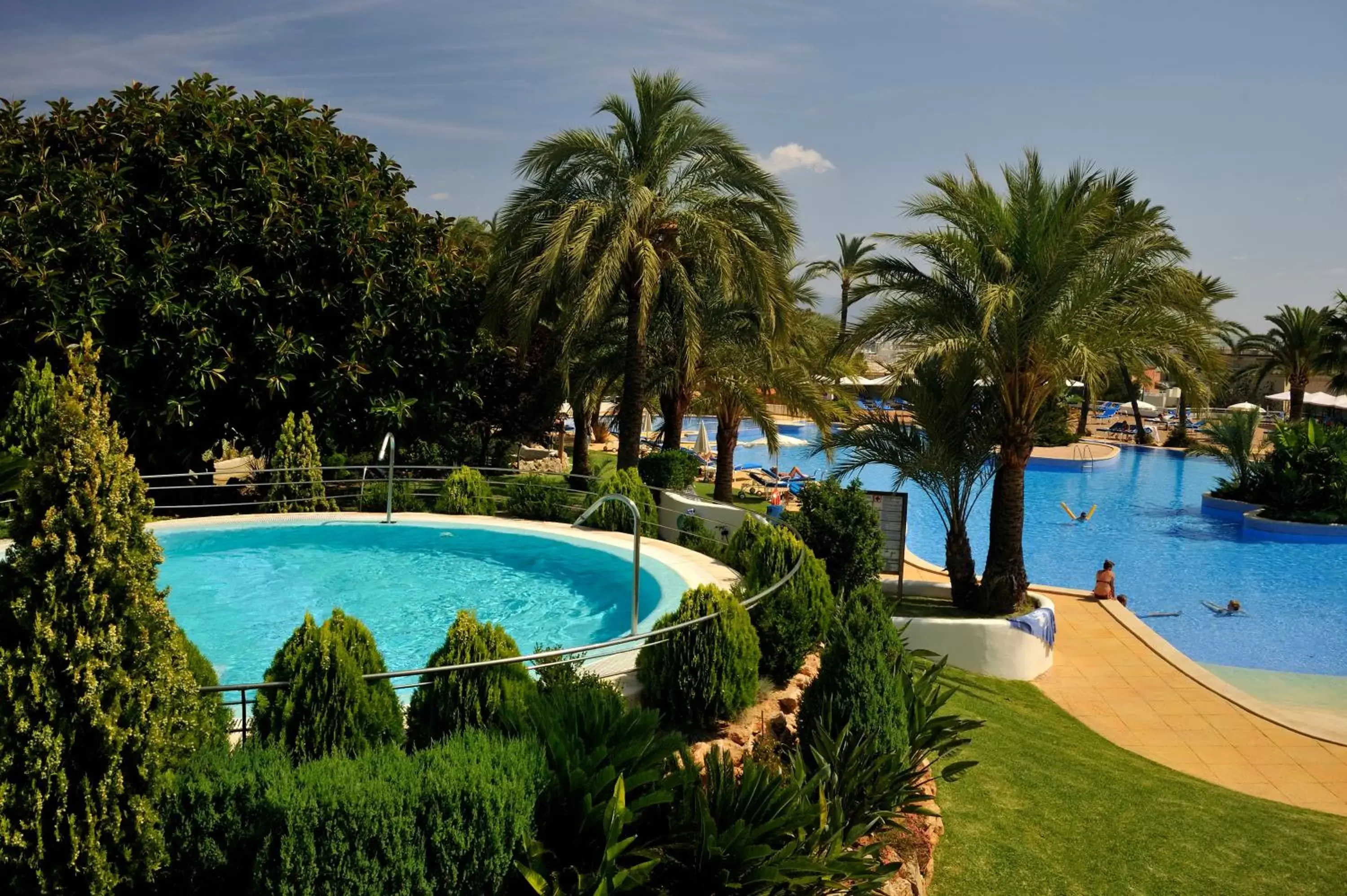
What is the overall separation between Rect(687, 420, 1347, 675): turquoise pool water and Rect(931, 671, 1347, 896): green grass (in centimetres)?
771

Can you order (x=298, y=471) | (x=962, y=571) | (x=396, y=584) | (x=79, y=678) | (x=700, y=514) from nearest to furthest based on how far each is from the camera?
(x=79, y=678), (x=396, y=584), (x=962, y=571), (x=700, y=514), (x=298, y=471)

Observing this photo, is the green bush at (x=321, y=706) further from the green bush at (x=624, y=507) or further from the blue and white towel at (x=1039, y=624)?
the blue and white towel at (x=1039, y=624)

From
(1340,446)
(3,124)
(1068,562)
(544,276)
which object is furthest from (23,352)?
(1340,446)

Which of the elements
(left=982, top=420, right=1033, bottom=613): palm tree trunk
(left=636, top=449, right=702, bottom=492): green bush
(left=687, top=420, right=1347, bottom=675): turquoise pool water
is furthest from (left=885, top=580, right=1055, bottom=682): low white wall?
(left=636, top=449, right=702, bottom=492): green bush

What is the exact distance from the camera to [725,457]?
Answer: 915 inches

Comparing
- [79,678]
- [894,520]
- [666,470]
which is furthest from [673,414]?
[79,678]

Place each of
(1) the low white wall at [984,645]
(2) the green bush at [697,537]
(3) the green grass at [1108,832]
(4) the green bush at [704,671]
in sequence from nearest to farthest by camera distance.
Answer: (3) the green grass at [1108,832] → (4) the green bush at [704,671] → (1) the low white wall at [984,645] → (2) the green bush at [697,537]

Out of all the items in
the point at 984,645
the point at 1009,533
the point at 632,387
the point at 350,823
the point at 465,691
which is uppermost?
the point at 632,387

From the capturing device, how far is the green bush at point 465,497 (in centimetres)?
1662

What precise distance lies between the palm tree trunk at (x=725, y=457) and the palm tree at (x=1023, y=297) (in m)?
8.45

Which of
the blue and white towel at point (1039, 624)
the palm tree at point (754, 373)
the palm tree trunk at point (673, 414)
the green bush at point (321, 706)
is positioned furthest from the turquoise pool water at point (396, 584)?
the palm tree trunk at point (673, 414)

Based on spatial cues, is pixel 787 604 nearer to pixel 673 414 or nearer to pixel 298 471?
pixel 298 471

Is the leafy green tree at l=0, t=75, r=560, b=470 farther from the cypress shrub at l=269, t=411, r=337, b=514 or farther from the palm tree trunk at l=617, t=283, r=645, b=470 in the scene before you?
the palm tree trunk at l=617, t=283, r=645, b=470

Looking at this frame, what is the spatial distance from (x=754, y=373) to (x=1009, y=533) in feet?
26.6
